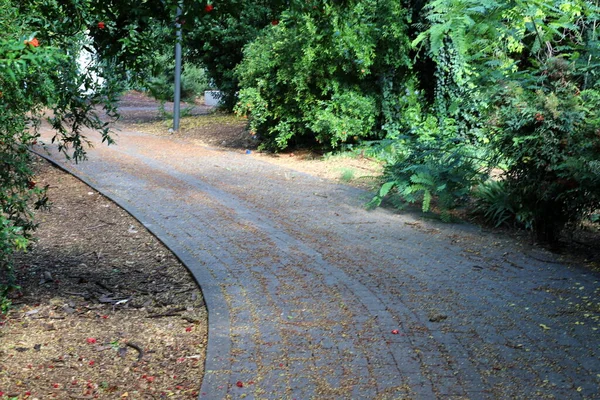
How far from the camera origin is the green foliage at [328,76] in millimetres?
13125

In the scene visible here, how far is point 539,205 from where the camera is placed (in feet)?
24.5

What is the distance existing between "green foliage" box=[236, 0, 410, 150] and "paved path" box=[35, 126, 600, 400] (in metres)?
3.73

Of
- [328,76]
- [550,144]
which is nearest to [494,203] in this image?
[550,144]

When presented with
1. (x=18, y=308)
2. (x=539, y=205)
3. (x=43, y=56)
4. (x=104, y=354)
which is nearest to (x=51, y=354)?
(x=104, y=354)

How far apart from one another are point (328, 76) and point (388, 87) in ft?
4.28

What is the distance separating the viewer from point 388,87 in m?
14.2

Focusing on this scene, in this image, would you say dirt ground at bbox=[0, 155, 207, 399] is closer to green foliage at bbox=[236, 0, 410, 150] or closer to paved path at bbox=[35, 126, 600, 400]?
paved path at bbox=[35, 126, 600, 400]

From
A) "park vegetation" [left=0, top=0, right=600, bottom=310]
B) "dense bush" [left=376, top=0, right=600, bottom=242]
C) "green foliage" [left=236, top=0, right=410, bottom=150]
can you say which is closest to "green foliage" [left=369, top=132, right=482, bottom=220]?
"park vegetation" [left=0, top=0, right=600, bottom=310]

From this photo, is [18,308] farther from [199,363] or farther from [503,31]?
[503,31]

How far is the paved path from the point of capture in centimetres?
430

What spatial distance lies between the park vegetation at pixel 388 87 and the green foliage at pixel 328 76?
0.11ft

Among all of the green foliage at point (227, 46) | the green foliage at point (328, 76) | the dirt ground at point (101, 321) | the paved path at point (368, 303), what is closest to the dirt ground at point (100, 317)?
the dirt ground at point (101, 321)

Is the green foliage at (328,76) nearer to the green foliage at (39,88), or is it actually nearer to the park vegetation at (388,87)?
the park vegetation at (388,87)

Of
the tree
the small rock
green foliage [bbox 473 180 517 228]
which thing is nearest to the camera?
the tree
